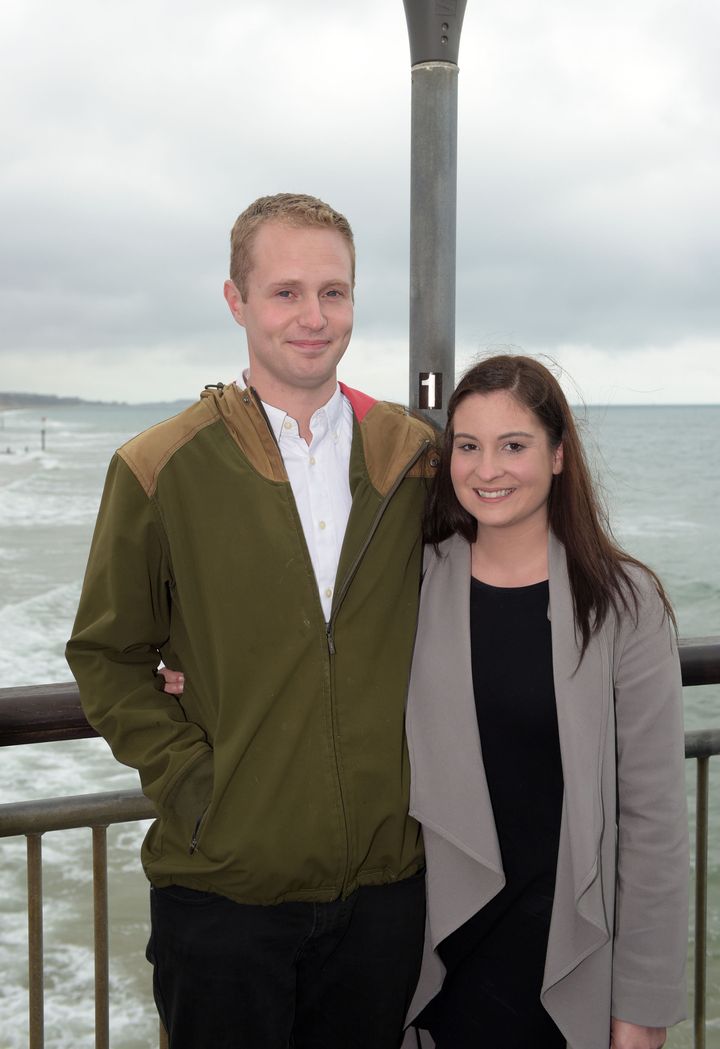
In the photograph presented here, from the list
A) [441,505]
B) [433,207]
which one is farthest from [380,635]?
[433,207]

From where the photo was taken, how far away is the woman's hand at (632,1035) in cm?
197

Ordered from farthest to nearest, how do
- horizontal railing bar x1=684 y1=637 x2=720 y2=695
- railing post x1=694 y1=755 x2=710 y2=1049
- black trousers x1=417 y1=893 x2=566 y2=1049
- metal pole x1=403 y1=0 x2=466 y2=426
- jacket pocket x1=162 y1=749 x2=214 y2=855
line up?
metal pole x1=403 y1=0 x2=466 y2=426
railing post x1=694 y1=755 x2=710 y2=1049
horizontal railing bar x1=684 y1=637 x2=720 y2=695
black trousers x1=417 y1=893 x2=566 y2=1049
jacket pocket x1=162 y1=749 x2=214 y2=855

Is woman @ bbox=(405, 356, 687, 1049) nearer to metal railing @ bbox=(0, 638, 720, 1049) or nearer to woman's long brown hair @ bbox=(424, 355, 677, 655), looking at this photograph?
woman's long brown hair @ bbox=(424, 355, 677, 655)

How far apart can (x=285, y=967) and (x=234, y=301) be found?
1465 mm

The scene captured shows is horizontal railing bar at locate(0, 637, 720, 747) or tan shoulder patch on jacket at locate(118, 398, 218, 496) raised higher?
tan shoulder patch on jacket at locate(118, 398, 218, 496)

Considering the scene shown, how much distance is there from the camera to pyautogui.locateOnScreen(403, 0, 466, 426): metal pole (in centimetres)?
357

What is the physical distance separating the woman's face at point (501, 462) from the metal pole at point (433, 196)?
1561 millimetres

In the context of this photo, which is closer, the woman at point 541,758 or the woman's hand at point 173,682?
the woman at point 541,758

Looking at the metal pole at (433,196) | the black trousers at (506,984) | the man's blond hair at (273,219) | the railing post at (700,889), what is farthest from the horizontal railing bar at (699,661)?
the metal pole at (433,196)

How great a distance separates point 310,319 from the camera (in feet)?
6.66

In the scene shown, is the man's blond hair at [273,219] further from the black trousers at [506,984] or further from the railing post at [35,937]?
the black trousers at [506,984]

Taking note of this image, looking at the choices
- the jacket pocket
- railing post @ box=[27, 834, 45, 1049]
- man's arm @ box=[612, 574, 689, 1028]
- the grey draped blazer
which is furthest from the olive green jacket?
man's arm @ box=[612, 574, 689, 1028]

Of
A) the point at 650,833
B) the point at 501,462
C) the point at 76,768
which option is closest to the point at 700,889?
the point at 650,833

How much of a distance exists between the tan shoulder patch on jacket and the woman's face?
565 mm
